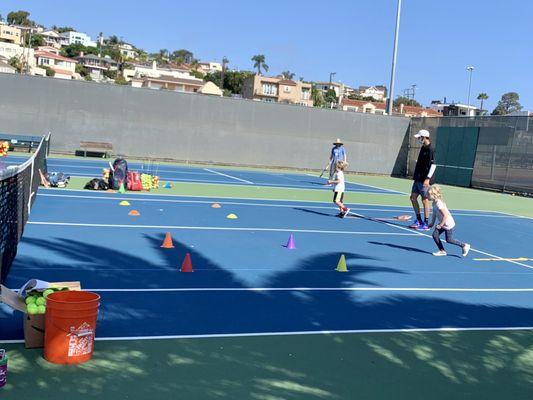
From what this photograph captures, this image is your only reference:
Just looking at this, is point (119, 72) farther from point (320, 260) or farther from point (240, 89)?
point (320, 260)

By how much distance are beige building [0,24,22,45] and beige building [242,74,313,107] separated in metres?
69.3

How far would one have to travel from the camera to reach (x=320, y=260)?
9398mm

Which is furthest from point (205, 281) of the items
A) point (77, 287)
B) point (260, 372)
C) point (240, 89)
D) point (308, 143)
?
point (240, 89)

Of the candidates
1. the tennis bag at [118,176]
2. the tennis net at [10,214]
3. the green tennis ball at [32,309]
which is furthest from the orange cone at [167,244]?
the tennis bag at [118,176]

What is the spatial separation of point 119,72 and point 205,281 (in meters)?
153

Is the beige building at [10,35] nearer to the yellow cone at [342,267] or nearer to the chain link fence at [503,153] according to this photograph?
the chain link fence at [503,153]

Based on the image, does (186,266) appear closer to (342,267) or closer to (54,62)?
(342,267)

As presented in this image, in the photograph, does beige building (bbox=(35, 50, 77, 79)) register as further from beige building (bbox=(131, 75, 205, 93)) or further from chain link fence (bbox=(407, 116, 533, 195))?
chain link fence (bbox=(407, 116, 533, 195))

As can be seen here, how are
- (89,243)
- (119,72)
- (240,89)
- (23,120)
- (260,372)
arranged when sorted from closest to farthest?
(260,372), (89,243), (23,120), (240,89), (119,72)

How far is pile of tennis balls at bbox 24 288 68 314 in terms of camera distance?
481 centimetres

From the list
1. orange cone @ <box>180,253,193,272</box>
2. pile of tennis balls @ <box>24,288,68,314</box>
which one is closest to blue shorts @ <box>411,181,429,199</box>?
orange cone @ <box>180,253,193,272</box>

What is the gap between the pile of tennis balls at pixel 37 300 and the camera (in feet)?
15.8

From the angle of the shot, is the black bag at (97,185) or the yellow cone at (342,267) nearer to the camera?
the yellow cone at (342,267)

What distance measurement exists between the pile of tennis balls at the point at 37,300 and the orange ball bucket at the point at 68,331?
159mm
